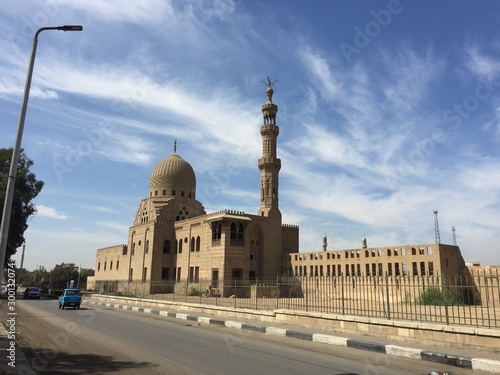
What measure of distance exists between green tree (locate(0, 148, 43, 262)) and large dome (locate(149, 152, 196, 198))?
1618cm

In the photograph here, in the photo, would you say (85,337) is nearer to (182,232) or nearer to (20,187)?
(20,187)

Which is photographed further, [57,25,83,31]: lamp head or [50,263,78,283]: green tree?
[50,263,78,283]: green tree

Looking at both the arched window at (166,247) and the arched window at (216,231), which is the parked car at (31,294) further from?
the arched window at (216,231)

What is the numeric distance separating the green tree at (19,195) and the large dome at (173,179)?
16.2 meters

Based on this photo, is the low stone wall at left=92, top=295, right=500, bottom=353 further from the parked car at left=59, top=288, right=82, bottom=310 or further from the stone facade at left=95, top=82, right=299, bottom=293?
the stone facade at left=95, top=82, right=299, bottom=293

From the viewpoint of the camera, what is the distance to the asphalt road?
686 centimetres

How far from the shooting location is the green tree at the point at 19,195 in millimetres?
29936

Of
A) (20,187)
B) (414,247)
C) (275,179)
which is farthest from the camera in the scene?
(275,179)

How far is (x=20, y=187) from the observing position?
30.5 metres

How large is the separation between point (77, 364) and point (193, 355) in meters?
2.17

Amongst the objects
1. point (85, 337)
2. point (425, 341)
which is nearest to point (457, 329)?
point (425, 341)

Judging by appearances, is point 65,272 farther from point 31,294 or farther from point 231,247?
point 231,247

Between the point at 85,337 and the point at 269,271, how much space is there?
91.8 feet

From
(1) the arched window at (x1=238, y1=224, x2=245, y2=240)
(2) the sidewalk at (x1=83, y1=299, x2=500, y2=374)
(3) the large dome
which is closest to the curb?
(2) the sidewalk at (x1=83, y1=299, x2=500, y2=374)
